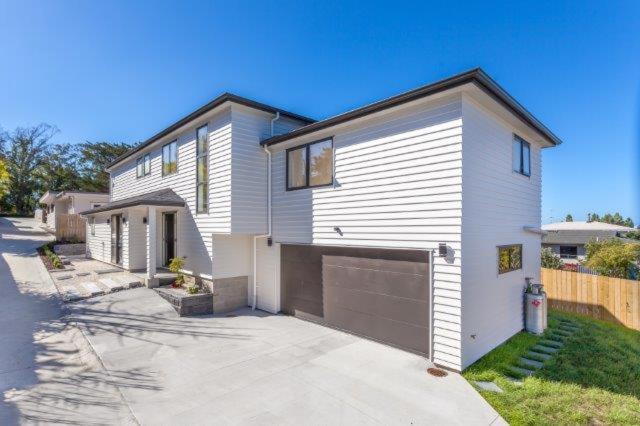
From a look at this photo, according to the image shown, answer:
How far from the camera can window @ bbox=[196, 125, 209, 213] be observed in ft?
32.7

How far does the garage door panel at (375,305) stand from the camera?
634cm

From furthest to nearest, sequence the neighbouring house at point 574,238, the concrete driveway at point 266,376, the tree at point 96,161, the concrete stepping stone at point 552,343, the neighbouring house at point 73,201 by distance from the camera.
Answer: the tree at point 96,161 → the neighbouring house at point 574,238 → the neighbouring house at point 73,201 → the concrete stepping stone at point 552,343 → the concrete driveway at point 266,376

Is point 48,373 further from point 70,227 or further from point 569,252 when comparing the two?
point 569,252

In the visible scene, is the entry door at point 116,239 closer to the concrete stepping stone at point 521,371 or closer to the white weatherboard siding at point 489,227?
the white weatherboard siding at point 489,227

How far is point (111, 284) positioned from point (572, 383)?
12878mm

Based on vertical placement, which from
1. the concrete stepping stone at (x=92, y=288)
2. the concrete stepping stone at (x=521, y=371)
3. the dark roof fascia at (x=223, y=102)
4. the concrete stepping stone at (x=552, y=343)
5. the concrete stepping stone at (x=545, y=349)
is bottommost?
the concrete stepping stone at (x=552, y=343)

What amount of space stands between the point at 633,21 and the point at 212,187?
1161cm

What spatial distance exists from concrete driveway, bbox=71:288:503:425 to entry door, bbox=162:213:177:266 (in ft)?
13.5

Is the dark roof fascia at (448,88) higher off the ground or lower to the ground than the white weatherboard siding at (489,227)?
higher

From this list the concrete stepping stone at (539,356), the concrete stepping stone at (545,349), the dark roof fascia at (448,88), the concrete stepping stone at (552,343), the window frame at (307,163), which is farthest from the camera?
the window frame at (307,163)

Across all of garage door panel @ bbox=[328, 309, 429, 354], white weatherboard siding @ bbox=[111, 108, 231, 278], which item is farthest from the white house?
garage door panel @ bbox=[328, 309, 429, 354]

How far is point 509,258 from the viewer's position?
771 cm

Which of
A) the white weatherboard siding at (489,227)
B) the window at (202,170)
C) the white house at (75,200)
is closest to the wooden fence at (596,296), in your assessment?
the white weatherboard siding at (489,227)

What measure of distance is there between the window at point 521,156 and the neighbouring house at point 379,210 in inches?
2.2
